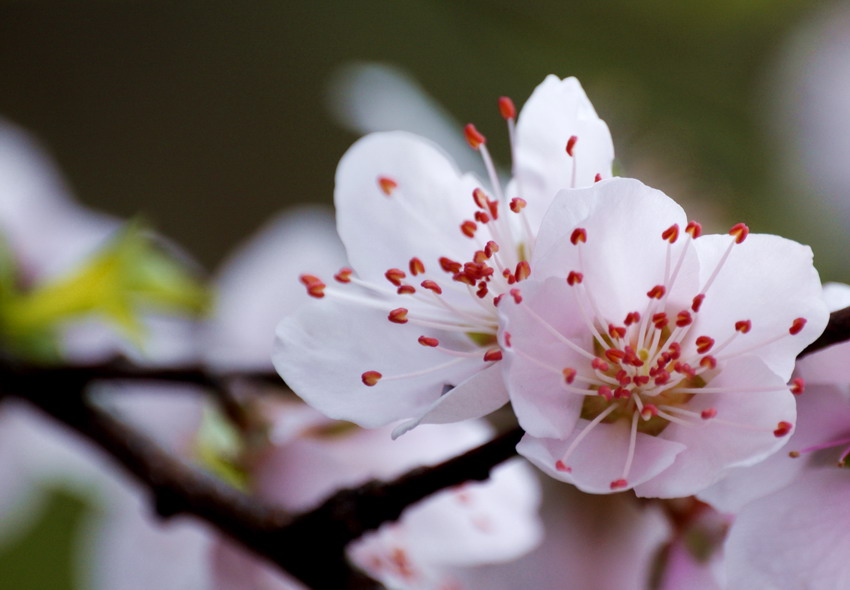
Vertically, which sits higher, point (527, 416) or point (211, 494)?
point (527, 416)

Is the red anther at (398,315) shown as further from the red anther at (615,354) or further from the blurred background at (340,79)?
the blurred background at (340,79)

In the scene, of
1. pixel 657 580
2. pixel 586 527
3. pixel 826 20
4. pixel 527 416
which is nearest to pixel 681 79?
pixel 826 20

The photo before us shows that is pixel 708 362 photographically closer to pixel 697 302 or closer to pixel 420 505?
pixel 697 302

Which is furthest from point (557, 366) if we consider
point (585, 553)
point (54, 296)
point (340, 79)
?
point (340, 79)

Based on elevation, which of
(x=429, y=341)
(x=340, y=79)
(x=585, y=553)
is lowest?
(x=585, y=553)

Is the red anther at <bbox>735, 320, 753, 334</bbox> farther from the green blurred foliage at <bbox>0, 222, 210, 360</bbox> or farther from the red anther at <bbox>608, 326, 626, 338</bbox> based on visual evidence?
the green blurred foliage at <bbox>0, 222, 210, 360</bbox>

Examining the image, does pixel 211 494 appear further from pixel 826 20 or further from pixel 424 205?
pixel 826 20
